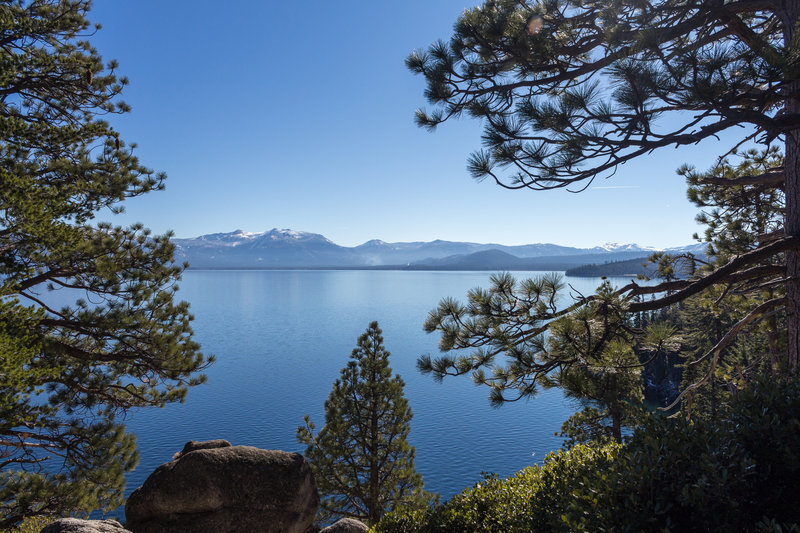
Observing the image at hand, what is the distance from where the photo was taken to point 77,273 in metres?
9.00

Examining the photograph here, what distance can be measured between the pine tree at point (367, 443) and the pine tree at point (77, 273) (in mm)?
8318

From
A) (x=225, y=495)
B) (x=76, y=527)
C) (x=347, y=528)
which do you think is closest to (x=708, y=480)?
(x=76, y=527)

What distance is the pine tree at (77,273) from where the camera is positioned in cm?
799

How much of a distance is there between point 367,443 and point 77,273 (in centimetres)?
1238

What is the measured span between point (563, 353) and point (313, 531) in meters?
12.0

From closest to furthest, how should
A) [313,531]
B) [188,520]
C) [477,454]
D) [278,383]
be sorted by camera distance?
1. [188,520]
2. [313,531]
3. [477,454]
4. [278,383]

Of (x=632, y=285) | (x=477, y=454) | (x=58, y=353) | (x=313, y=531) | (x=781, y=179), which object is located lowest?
(x=477, y=454)

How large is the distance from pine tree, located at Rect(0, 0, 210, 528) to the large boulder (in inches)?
35.8

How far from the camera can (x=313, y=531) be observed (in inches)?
537

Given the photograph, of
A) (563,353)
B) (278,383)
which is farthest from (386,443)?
(278,383)

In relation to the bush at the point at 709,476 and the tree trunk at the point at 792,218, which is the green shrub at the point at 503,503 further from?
the tree trunk at the point at 792,218

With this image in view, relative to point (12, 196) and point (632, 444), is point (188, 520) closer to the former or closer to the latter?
point (12, 196)

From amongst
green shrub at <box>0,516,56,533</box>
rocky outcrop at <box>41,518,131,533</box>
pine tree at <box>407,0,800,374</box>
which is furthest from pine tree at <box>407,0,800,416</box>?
green shrub at <box>0,516,56,533</box>

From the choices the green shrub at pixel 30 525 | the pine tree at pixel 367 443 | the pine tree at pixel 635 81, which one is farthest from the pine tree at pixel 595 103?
the pine tree at pixel 367 443
